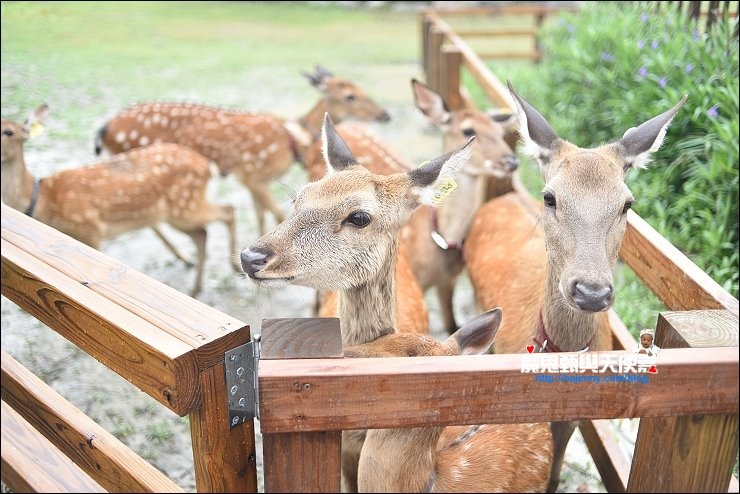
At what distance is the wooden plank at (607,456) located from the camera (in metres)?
2.83

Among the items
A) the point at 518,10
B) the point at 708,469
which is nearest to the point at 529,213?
the point at 708,469

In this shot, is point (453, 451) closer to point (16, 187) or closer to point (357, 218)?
point (357, 218)

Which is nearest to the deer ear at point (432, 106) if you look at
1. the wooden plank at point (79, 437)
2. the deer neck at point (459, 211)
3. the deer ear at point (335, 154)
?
the deer neck at point (459, 211)

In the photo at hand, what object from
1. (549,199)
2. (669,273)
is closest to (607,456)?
(669,273)

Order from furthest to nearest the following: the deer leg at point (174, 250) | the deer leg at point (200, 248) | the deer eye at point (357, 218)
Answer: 1. the deer leg at point (174, 250)
2. the deer leg at point (200, 248)
3. the deer eye at point (357, 218)

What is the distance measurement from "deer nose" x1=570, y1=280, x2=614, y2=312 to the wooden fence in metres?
0.29

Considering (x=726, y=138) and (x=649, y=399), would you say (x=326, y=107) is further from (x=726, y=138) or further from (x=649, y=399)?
(x=649, y=399)

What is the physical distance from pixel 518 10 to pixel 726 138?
28.3 feet

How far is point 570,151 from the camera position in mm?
2695

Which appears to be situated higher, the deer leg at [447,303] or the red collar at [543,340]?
the red collar at [543,340]

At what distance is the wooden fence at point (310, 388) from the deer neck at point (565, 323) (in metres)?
0.65

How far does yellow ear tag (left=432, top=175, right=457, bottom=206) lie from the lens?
2543 mm

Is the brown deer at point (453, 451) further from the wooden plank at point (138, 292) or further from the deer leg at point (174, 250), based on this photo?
the deer leg at point (174, 250)

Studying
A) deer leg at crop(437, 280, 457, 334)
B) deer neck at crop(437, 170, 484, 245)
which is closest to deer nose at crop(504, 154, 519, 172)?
deer neck at crop(437, 170, 484, 245)
